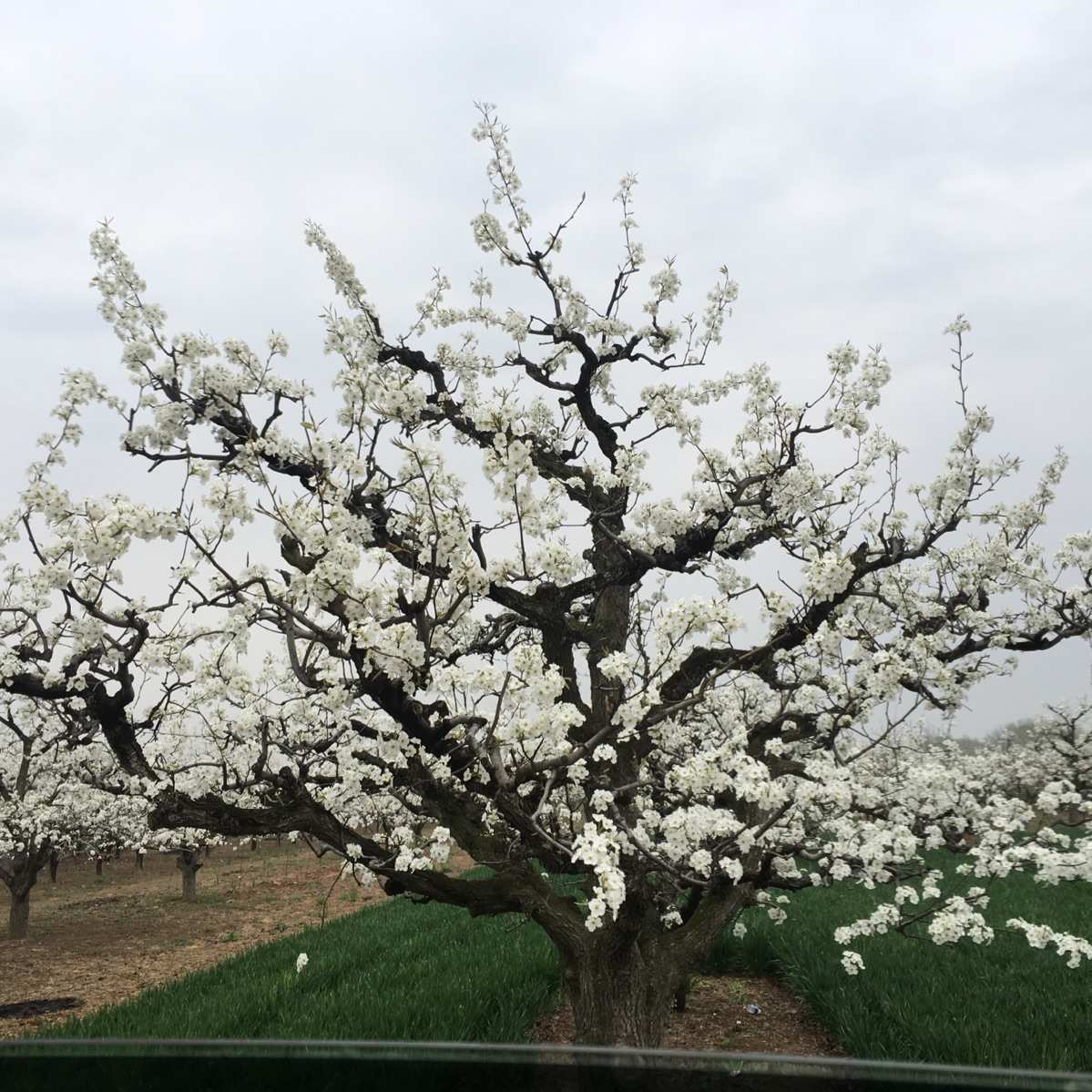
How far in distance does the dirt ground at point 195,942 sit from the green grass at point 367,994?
72 centimetres

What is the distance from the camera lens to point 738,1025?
24.8ft

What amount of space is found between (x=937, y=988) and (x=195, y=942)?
13595mm

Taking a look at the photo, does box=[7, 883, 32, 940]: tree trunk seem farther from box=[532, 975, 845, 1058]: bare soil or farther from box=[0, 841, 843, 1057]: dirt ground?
box=[532, 975, 845, 1058]: bare soil

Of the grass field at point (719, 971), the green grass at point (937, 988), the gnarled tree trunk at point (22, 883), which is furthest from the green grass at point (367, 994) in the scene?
the gnarled tree trunk at point (22, 883)

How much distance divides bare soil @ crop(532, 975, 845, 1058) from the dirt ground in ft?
0.04

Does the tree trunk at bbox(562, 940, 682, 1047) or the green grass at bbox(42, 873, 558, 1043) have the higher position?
the tree trunk at bbox(562, 940, 682, 1047)

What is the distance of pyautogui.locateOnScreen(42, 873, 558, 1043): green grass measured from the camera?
268 inches

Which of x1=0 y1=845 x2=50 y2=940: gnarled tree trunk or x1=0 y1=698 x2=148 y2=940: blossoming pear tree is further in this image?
x1=0 y1=845 x2=50 y2=940: gnarled tree trunk

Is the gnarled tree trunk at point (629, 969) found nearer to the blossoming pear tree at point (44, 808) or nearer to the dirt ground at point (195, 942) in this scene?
the dirt ground at point (195, 942)

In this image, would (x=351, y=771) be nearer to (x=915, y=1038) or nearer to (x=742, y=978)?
(x=915, y=1038)

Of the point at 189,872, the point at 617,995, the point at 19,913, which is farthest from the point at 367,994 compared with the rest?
the point at 189,872

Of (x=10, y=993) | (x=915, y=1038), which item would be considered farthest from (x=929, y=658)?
(x=10, y=993)

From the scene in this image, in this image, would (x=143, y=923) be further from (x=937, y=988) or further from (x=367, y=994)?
(x=937, y=988)

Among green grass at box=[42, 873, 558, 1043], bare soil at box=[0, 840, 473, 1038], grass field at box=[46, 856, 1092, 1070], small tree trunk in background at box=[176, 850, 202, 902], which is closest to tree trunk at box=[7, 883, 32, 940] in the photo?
bare soil at box=[0, 840, 473, 1038]
